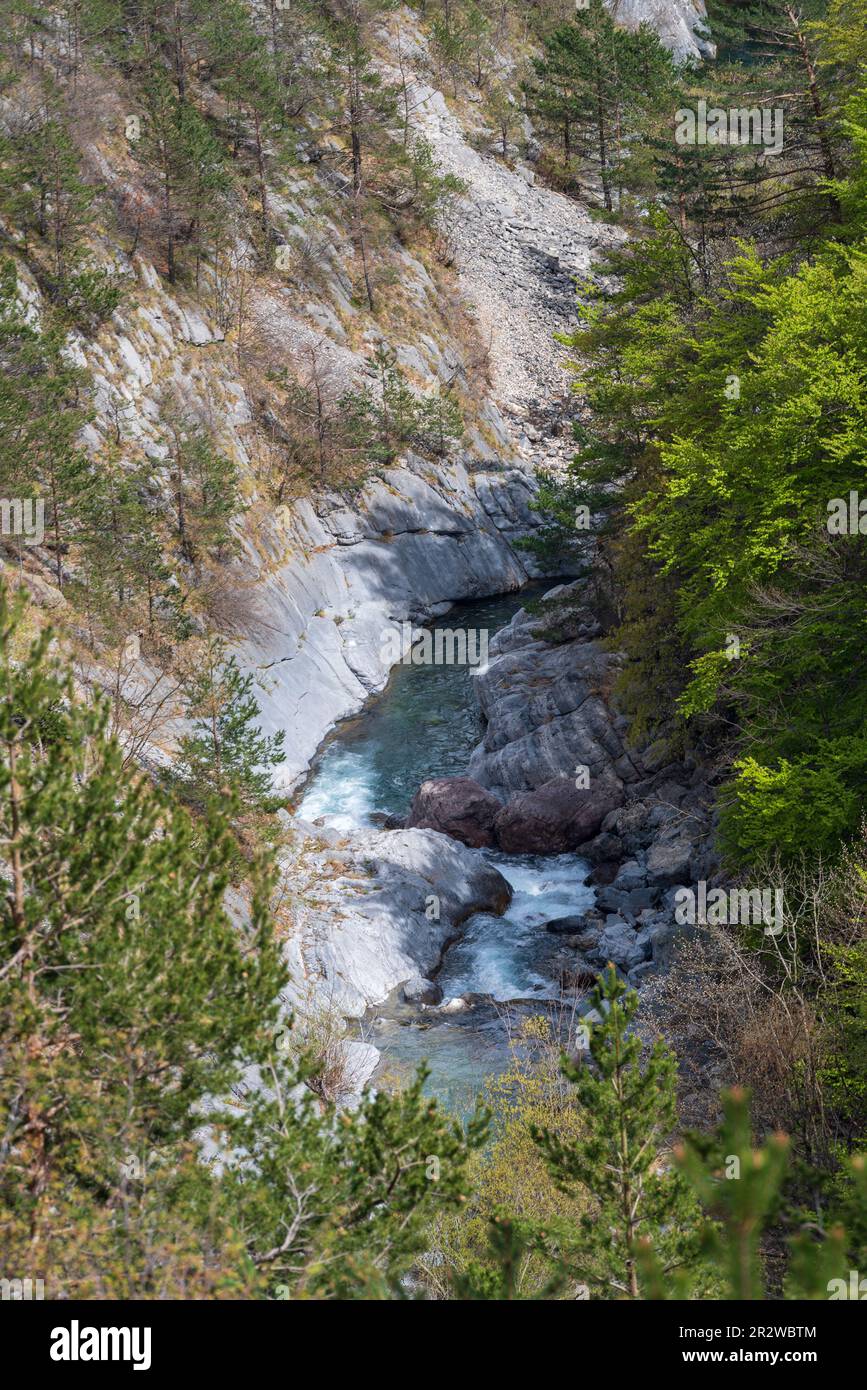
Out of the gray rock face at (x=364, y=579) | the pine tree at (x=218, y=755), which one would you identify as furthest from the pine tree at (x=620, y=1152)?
the gray rock face at (x=364, y=579)

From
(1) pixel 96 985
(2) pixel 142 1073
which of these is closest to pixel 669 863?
(2) pixel 142 1073

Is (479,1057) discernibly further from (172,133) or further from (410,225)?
(410,225)

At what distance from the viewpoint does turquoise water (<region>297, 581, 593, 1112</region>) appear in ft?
58.9

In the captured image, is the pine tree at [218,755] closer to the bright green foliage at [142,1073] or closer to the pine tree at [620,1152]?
the bright green foliage at [142,1073]

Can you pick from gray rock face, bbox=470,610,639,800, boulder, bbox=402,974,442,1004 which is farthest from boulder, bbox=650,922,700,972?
gray rock face, bbox=470,610,639,800

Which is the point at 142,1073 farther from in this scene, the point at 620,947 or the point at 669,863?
the point at 669,863

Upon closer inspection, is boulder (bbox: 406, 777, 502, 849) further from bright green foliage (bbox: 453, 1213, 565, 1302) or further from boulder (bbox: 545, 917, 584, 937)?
bright green foliage (bbox: 453, 1213, 565, 1302)

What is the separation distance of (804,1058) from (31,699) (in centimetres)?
1012

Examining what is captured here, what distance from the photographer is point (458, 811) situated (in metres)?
26.1

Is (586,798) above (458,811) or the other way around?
above

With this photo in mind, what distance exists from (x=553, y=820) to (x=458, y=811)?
246 centimetres

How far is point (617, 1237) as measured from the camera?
8.36 meters

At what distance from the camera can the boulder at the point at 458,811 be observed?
1021 inches

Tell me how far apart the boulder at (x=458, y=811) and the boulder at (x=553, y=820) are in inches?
18.1
